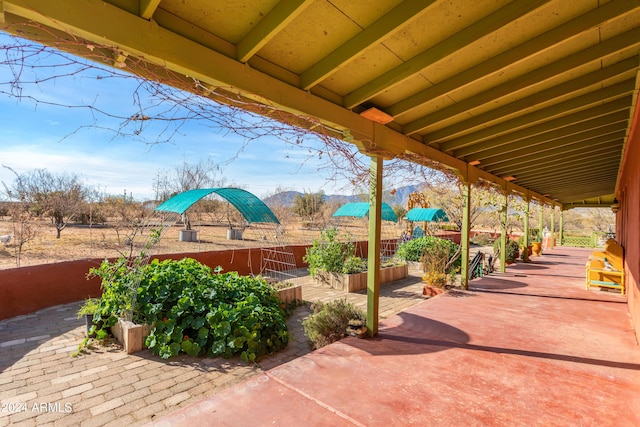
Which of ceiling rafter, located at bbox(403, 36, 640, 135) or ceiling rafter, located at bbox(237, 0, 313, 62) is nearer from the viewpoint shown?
ceiling rafter, located at bbox(237, 0, 313, 62)

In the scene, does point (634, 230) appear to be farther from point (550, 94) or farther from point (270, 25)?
point (270, 25)

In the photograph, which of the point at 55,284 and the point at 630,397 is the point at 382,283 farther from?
the point at 55,284

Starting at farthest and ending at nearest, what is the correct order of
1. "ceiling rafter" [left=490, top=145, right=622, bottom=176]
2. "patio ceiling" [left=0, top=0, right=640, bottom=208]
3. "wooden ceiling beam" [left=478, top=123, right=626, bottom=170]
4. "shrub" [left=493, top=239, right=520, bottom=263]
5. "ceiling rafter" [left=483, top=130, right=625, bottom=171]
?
"shrub" [left=493, top=239, right=520, bottom=263]
"ceiling rafter" [left=490, top=145, right=622, bottom=176]
"ceiling rafter" [left=483, top=130, right=625, bottom=171]
"wooden ceiling beam" [left=478, top=123, right=626, bottom=170]
"patio ceiling" [left=0, top=0, right=640, bottom=208]

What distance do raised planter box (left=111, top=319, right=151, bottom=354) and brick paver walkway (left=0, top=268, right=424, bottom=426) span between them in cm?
9

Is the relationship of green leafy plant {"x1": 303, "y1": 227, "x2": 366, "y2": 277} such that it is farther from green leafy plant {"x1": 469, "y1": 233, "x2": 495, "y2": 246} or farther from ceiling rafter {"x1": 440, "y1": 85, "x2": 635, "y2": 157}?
green leafy plant {"x1": 469, "y1": 233, "x2": 495, "y2": 246}

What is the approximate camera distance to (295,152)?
310cm

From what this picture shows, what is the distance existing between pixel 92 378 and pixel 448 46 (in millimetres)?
4659

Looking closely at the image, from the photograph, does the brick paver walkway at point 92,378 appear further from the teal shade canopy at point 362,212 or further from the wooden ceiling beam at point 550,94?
the teal shade canopy at point 362,212

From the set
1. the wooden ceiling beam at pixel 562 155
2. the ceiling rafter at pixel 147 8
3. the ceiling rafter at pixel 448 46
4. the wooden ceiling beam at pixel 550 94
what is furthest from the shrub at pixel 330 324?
the wooden ceiling beam at pixel 562 155

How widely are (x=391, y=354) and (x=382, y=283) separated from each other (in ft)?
17.6

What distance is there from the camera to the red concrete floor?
7.17ft

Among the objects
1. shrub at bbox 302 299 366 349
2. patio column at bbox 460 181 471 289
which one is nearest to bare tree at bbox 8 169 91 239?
shrub at bbox 302 299 366 349

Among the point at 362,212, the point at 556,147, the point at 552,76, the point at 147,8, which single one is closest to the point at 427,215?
the point at 362,212

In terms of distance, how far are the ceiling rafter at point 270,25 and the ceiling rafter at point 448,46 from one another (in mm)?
1167
